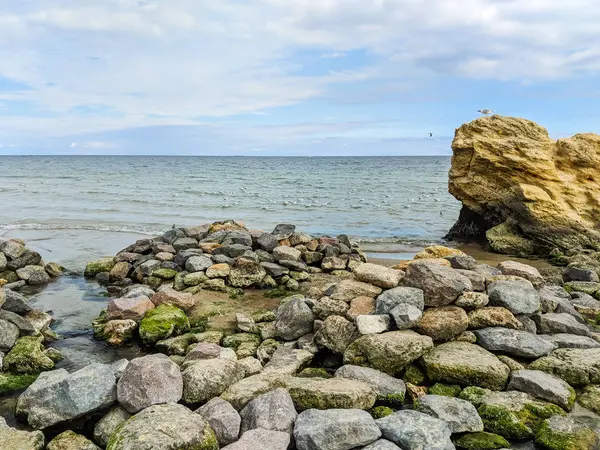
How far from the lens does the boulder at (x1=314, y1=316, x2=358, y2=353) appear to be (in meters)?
8.04

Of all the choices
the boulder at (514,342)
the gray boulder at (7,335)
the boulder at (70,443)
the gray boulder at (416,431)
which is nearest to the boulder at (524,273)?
the boulder at (514,342)

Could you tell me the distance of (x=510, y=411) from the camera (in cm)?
619

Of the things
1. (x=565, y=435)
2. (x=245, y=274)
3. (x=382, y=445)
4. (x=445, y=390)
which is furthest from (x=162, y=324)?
(x=565, y=435)

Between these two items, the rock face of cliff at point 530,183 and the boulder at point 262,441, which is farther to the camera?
the rock face of cliff at point 530,183

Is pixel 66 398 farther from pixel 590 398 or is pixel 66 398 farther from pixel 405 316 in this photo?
pixel 590 398

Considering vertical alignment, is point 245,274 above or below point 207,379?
above

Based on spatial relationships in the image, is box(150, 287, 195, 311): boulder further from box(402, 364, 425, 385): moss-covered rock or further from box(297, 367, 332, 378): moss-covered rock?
box(402, 364, 425, 385): moss-covered rock

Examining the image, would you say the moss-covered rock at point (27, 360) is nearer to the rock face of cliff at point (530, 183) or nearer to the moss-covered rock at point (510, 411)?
the moss-covered rock at point (510, 411)

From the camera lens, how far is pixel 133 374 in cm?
635

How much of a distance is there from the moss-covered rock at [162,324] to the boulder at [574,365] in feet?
19.4

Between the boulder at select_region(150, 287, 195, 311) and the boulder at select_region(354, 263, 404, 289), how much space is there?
373cm

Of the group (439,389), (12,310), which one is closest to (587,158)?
(439,389)

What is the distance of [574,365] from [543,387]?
0.95 meters

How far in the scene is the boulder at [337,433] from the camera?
541cm
